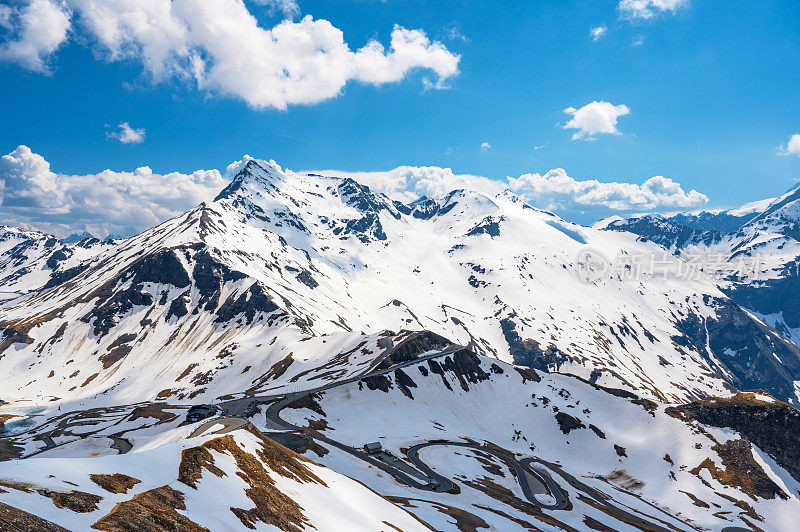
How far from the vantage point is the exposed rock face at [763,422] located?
12688cm

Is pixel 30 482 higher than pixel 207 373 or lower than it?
higher

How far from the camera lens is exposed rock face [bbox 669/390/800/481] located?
126875 mm

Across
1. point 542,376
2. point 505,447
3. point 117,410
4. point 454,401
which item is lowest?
point 117,410

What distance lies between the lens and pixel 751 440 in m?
131

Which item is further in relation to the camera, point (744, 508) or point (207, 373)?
point (207, 373)

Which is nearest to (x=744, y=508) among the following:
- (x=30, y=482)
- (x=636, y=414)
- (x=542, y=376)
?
(x=636, y=414)

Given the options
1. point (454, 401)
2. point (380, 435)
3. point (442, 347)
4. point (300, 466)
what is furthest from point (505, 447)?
point (300, 466)

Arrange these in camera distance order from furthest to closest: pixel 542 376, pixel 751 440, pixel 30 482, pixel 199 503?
1. pixel 542 376
2. pixel 751 440
3. pixel 199 503
4. pixel 30 482

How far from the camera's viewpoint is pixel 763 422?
132 m

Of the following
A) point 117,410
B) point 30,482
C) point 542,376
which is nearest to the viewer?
point 30,482

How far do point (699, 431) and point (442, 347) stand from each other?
93463 mm

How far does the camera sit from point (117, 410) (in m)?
141

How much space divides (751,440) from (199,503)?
162856mm

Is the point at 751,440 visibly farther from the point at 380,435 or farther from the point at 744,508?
the point at 380,435
